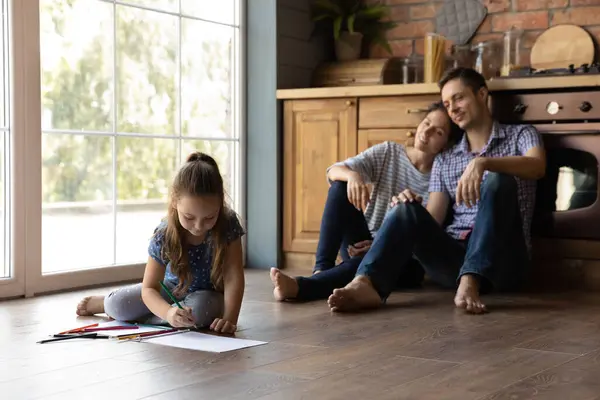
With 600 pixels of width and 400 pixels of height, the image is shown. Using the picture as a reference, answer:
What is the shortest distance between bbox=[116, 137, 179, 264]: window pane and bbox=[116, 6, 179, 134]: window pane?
74mm

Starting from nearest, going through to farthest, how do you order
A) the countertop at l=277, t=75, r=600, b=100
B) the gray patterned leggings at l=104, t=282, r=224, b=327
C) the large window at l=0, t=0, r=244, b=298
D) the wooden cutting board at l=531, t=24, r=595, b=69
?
the gray patterned leggings at l=104, t=282, r=224, b=327 → the large window at l=0, t=0, r=244, b=298 → the countertop at l=277, t=75, r=600, b=100 → the wooden cutting board at l=531, t=24, r=595, b=69

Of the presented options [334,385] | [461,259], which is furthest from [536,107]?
[334,385]

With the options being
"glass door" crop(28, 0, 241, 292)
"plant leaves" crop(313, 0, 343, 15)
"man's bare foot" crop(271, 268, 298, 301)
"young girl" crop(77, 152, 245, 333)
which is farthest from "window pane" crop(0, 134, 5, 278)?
"plant leaves" crop(313, 0, 343, 15)

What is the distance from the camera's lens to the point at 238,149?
4574 mm

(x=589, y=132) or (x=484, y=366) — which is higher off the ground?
(x=589, y=132)

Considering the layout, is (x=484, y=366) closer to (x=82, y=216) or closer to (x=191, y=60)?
(x=82, y=216)

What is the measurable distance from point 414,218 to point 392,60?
4.89ft

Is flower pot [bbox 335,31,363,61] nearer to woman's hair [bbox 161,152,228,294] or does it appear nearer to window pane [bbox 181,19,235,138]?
window pane [bbox 181,19,235,138]

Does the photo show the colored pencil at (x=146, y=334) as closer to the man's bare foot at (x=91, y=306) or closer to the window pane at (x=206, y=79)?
the man's bare foot at (x=91, y=306)

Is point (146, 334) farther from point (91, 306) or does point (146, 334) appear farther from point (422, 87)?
point (422, 87)

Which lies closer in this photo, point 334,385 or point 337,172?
point 334,385

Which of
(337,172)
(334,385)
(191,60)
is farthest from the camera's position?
(191,60)

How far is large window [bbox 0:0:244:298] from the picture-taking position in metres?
3.42

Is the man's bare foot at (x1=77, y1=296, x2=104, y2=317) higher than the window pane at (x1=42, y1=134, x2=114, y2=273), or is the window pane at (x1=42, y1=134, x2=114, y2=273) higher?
the window pane at (x1=42, y1=134, x2=114, y2=273)
